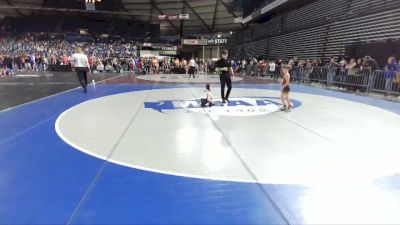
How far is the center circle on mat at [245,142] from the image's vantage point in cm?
371

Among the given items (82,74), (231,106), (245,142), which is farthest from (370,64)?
(82,74)

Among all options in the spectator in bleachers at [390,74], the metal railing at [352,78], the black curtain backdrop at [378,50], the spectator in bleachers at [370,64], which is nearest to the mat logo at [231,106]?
the spectator in bleachers at [390,74]

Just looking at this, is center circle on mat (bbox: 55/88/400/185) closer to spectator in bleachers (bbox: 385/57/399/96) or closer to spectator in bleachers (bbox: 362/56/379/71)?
spectator in bleachers (bbox: 385/57/399/96)

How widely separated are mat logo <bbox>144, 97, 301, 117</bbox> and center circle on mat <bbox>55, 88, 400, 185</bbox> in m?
0.24

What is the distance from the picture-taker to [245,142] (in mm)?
4922

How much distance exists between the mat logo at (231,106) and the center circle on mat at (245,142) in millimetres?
241

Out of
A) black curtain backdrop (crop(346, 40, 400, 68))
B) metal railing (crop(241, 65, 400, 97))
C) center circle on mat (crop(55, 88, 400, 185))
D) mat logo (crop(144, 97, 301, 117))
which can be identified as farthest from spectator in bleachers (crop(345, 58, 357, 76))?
center circle on mat (crop(55, 88, 400, 185))

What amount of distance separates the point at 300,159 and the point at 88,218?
2.74m

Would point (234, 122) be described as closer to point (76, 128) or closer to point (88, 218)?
point (76, 128)

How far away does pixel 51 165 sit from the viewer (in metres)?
3.85

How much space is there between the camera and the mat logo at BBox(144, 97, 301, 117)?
24.8ft

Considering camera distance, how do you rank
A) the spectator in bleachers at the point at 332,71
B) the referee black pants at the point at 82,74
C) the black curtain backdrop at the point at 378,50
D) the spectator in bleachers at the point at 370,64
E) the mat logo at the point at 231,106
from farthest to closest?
the spectator in bleachers at the point at 332,71 < the black curtain backdrop at the point at 378,50 < the spectator in bleachers at the point at 370,64 < the referee black pants at the point at 82,74 < the mat logo at the point at 231,106

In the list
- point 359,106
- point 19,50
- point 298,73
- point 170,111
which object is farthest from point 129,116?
point 19,50

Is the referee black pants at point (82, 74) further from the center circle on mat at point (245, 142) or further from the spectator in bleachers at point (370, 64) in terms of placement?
the spectator in bleachers at point (370, 64)
